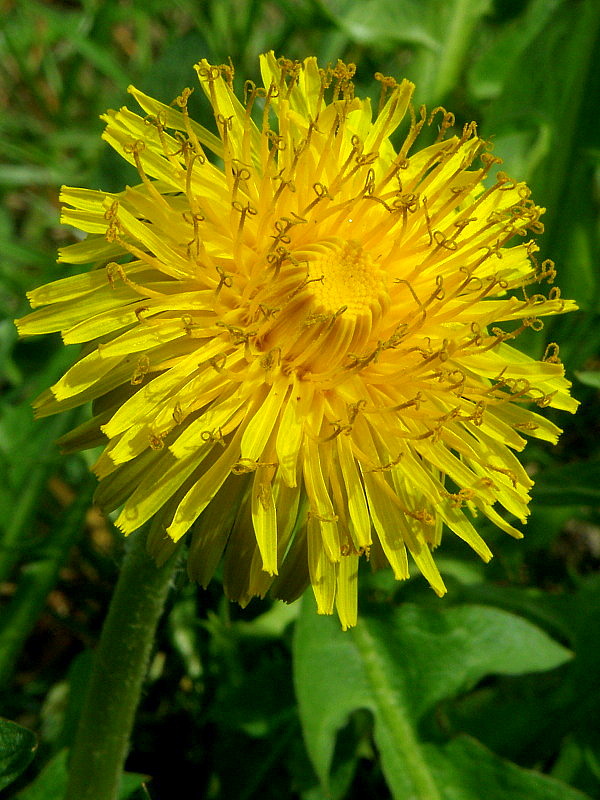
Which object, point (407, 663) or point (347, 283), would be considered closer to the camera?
point (347, 283)

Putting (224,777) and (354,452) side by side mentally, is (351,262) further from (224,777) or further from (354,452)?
(224,777)

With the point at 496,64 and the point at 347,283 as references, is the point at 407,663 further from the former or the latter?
the point at 496,64

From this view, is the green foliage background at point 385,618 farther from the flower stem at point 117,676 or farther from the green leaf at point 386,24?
the flower stem at point 117,676

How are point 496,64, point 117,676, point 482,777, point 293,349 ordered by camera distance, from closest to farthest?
1. point 293,349
2. point 117,676
3. point 482,777
4. point 496,64

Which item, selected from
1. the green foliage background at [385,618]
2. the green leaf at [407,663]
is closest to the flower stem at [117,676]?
the green foliage background at [385,618]

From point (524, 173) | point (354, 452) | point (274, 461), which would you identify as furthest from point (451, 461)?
point (524, 173)

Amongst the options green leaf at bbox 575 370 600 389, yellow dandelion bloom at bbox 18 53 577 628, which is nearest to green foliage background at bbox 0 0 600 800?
green leaf at bbox 575 370 600 389

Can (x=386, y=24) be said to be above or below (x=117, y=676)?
above

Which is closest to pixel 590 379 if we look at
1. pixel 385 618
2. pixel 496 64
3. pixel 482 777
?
pixel 385 618

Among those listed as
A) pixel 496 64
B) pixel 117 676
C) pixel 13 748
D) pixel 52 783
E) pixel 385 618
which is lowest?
pixel 52 783
